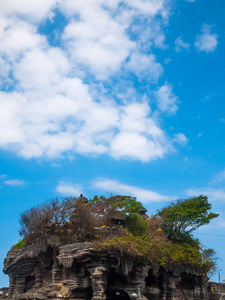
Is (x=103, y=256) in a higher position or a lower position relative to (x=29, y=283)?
higher

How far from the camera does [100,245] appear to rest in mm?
21234

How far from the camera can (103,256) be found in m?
21.4

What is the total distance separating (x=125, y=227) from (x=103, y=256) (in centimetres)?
508

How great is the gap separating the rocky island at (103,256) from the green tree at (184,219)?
0.40 feet

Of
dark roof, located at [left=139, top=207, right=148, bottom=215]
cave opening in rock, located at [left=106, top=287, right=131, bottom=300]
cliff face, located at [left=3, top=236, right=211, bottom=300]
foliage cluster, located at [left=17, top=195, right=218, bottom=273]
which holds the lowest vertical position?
cave opening in rock, located at [left=106, top=287, right=131, bottom=300]

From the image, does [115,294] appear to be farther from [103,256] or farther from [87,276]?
[103,256]

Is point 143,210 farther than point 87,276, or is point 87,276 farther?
point 143,210

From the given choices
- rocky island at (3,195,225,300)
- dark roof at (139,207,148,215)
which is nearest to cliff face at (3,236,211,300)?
rocky island at (3,195,225,300)

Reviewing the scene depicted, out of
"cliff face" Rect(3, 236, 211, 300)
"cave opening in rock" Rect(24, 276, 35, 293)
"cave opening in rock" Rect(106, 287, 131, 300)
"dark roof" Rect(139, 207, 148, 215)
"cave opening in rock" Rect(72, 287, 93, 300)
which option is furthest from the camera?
"dark roof" Rect(139, 207, 148, 215)

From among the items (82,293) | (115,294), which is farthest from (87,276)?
(115,294)

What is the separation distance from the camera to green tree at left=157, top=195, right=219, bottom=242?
95.0 feet

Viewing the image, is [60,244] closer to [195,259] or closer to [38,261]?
[38,261]

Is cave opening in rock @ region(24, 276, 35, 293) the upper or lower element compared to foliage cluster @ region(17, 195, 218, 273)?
lower

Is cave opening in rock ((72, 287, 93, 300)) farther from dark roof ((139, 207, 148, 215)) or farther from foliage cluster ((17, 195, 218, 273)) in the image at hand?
dark roof ((139, 207, 148, 215))
